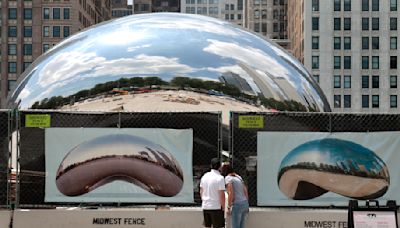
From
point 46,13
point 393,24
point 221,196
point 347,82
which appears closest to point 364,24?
point 393,24

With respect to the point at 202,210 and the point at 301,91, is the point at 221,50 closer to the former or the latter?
the point at 301,91

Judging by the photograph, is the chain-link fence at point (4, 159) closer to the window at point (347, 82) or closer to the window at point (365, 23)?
the window at point (347, 82)

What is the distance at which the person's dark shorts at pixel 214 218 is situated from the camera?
8773 millimetres

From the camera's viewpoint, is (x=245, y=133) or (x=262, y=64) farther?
(x=262, y=64)

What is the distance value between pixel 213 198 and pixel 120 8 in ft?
597

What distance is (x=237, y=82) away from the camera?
403 inches

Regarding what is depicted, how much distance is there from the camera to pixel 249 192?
9492 millimetres

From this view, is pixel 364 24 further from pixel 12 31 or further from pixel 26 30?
pixel 12 31

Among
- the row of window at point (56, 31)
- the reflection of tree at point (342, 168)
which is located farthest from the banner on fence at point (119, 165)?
the row of window at point (56, 31)

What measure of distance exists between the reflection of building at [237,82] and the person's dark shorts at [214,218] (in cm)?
217

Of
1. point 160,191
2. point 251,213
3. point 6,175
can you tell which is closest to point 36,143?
point 6,175

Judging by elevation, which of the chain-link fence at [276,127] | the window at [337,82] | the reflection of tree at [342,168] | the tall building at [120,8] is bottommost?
the reflection of tree at [342,168]

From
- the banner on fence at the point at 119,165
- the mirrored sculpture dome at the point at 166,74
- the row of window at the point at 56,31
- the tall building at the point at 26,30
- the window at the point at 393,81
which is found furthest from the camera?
the tall building at the point at 26,30

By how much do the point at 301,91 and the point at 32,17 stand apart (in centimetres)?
9150
